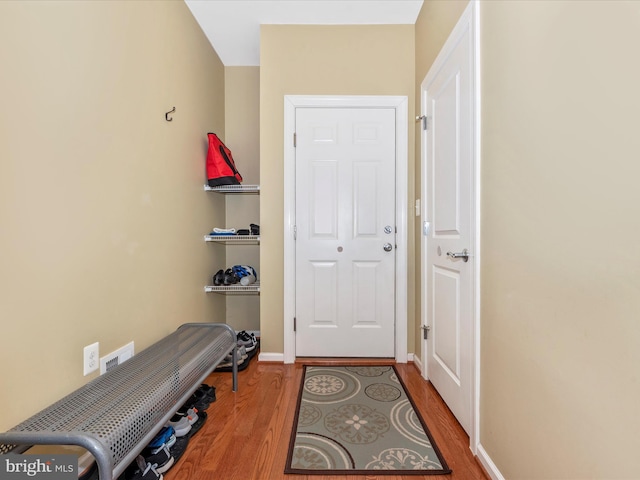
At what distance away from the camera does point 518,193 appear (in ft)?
3.76

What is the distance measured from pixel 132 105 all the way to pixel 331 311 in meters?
1.94

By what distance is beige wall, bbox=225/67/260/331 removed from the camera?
312 centimetres

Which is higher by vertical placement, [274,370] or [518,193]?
[518,193]

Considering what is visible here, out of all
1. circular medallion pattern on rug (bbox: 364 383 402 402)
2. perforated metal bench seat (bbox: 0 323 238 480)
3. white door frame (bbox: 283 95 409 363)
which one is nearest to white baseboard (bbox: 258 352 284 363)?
white door frame (bbox: 283 95 409 363)

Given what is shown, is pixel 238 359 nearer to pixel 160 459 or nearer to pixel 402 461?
pixel 160 459

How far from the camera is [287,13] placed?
7.91ft

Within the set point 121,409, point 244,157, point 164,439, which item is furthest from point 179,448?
point 244,157

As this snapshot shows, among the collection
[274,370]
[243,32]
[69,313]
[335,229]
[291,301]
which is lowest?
[274,370]

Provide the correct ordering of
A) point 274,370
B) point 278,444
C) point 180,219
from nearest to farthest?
1. point 278,444
2. point 180,219
3. point 274,370

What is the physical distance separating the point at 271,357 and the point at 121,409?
1.61 m

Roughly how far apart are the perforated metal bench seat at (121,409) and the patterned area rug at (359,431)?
2.00 ft

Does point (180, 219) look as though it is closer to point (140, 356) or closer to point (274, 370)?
point (140, 356)

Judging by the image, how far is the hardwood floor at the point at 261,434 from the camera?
1.34 meters

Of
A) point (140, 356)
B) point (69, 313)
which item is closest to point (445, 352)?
point (140, 356)
